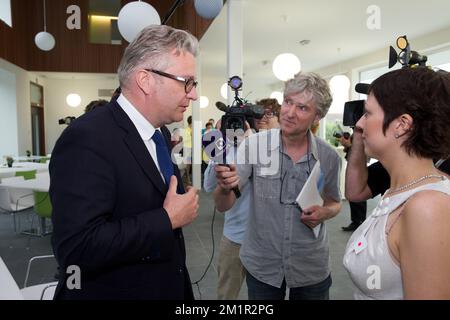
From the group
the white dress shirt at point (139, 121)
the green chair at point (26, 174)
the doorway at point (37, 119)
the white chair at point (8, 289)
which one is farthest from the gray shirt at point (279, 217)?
the doorway at point (37, 119)

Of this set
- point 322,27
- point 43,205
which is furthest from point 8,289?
point 322,27

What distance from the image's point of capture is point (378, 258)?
2.85ft

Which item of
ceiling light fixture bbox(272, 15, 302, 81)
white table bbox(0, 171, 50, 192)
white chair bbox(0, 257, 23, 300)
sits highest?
ceiling light fixture bbox(272, 15, 302, 81)

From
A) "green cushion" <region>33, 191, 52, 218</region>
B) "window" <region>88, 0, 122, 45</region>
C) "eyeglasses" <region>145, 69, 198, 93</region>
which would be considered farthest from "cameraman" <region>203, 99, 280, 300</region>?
"window" <region>88, 0, 122, 45</region>

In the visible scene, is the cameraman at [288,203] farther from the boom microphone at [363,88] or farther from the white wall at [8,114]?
the white wall at [8,114]

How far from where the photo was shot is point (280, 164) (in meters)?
1.48

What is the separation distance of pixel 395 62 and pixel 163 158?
88 cm

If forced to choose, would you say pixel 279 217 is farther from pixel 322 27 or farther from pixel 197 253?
pixel 322 27

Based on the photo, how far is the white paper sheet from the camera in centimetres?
136

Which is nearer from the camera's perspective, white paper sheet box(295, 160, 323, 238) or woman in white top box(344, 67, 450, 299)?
woman in white top box(344, 67, 450, 299)

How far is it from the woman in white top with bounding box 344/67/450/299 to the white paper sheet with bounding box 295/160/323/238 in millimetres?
357

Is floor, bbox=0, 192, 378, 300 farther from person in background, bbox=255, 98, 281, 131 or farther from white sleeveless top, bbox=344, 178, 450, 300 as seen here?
white sleeveless top, bbox=344, 178, 450, 300

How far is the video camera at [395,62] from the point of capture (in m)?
1.20

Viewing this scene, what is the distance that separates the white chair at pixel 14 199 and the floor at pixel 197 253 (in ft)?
1.26
